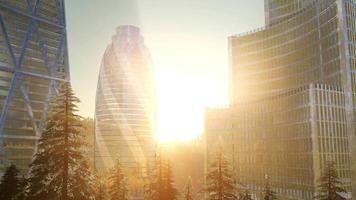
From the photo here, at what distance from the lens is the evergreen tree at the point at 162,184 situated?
147 feet

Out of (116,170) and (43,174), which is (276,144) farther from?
(43,174)

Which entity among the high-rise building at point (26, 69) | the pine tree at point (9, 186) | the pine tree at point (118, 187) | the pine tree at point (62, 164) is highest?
the high-rise building at point (26, 69)

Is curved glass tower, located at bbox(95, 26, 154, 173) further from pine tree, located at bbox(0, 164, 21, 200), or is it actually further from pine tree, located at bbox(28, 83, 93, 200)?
pine tree, located at bbox(28, 83, 93, 200)

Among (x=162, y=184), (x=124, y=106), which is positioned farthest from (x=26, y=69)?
(x=124, y=106)

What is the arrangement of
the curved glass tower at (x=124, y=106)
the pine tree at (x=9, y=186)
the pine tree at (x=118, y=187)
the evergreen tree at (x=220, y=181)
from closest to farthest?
1. the pine tree at (x=9, y=186)
2. the evergreen tree at (x=220, y=181)
3. the pine tree at (x=118, y=187)
4. the curved glass tower at (x=124, y=106)

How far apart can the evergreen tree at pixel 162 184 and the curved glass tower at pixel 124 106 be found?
400 ft

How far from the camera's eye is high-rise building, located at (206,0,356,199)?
243 ft

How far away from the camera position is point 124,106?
182 m

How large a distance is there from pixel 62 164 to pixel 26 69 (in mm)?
65819

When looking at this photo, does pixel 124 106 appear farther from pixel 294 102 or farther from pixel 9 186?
pixel 9 186

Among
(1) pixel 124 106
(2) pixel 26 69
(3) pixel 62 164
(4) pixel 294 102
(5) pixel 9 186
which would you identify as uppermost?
→ (2) pixel 26 69

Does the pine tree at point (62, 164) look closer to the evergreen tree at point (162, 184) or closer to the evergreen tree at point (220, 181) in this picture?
the evergreen tree at point (220, 181)

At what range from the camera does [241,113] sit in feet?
314

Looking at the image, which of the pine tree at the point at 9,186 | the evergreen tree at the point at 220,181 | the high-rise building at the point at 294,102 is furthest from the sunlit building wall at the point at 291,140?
the pine tree at the point at 9,186
